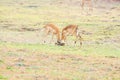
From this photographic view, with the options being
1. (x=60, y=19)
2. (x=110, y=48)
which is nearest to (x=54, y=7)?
(x=60, y=19)

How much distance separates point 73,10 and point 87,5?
3077 mm

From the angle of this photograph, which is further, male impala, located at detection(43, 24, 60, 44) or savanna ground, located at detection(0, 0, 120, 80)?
male impala, located at detection(43, 24, 60, 44)

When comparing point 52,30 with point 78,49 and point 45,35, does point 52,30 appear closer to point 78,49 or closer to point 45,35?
point 45,35

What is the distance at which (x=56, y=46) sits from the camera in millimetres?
19438

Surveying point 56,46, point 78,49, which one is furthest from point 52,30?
point 78,49

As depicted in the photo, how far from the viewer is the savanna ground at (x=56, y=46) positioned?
Result: 13.5m

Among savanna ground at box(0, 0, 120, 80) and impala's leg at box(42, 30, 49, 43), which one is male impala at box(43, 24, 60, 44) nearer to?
impala's leg at box(42, 30, 49, 43)

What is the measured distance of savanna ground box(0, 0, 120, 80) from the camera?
44.4 feet

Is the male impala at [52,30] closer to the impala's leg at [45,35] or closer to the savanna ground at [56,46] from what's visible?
the impala's leg at [45,35]

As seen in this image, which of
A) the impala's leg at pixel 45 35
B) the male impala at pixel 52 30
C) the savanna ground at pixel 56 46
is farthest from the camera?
the impala's leg at pixel 45 35

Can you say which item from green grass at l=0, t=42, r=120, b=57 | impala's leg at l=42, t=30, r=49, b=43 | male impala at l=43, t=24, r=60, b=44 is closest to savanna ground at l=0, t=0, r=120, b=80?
green grass at l=0, t=42, r=120, b=57

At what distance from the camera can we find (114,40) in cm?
2250

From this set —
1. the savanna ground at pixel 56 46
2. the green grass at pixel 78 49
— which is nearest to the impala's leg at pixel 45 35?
the savanna ground at pixel 56 46

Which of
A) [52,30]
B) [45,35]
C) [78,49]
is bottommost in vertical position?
[78,49]
